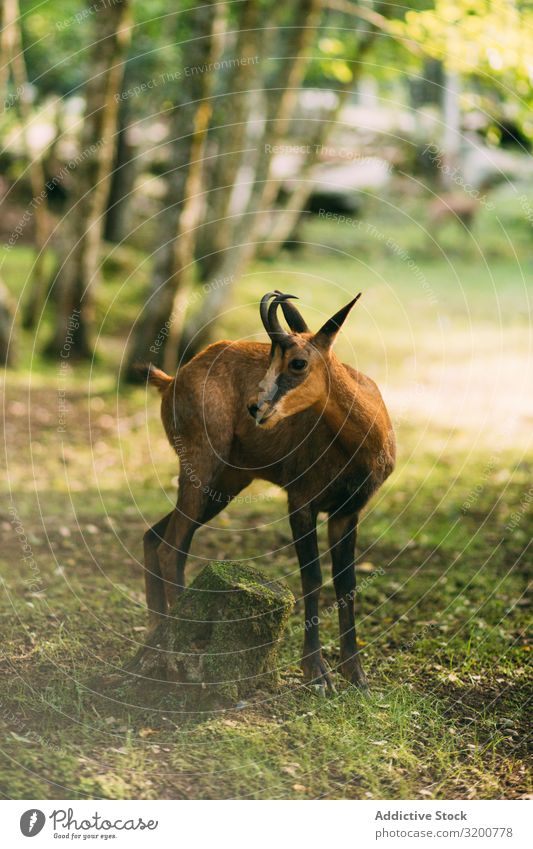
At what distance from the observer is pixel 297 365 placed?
22.1ft

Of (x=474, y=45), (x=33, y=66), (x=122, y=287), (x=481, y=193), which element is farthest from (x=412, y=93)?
(x=474, y=45)

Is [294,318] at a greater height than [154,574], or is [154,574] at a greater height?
[294,318]

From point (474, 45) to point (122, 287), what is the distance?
10.5 meters

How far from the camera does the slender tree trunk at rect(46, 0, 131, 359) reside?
16.4 metres

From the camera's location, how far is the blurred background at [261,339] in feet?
23.4

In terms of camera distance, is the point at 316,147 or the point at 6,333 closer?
the point at 316,147

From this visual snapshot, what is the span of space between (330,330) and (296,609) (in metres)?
3.67

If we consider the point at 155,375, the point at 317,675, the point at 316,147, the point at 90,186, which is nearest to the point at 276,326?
the point at 155,375

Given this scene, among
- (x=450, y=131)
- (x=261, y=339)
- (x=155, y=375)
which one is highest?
(x=450, y=131)

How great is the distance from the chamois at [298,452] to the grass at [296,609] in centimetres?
72

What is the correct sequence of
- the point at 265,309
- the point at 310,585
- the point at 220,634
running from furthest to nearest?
1. the point at 310,585
2. the point at 220,634
3. the point at 265,309

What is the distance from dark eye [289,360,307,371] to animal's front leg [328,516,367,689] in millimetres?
1306

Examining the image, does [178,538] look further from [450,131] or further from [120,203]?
[450,131]

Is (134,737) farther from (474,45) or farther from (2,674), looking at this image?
(474,45)
